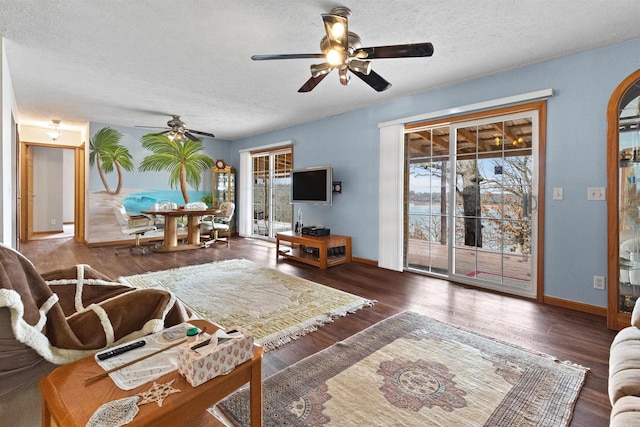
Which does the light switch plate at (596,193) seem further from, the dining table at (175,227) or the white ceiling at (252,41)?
the dining table at (175,227)

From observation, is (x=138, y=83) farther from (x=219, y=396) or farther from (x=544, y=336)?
(x=544, y=336)

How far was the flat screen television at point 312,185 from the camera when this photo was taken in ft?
16.1

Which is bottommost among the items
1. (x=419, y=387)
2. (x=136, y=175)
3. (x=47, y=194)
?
(x=419, y=387)

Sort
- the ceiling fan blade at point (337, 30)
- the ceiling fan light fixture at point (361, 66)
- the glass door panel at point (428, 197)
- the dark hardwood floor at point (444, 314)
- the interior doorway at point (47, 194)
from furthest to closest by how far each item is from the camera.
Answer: the interior doorway at point (47, 194) → the glass door panel at point (428, 197) → the ceiling fan light fixture at point (361, 66) → the ceiling fan blade at point (337, 30) → the dark hardwood floor at point (444, 314)

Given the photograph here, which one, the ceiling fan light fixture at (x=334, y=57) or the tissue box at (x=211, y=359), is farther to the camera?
the ceiling fan light fixture at (x=334, y=57)

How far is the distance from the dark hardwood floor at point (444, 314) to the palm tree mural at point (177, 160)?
7.63 ft

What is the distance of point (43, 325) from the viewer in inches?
38.6

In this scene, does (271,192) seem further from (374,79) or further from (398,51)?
(398,51)

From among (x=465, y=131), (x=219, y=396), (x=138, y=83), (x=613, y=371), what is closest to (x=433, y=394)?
(x=613, y=371)

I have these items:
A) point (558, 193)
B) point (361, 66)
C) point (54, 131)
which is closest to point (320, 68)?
point (361, 66)

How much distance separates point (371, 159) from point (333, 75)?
1.53m

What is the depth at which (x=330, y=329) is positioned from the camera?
2.42 m

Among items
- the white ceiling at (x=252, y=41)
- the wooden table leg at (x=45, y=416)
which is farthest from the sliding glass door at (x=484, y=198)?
the wooden table leg at (x=45, y=416)

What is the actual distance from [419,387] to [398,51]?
2.16 m
